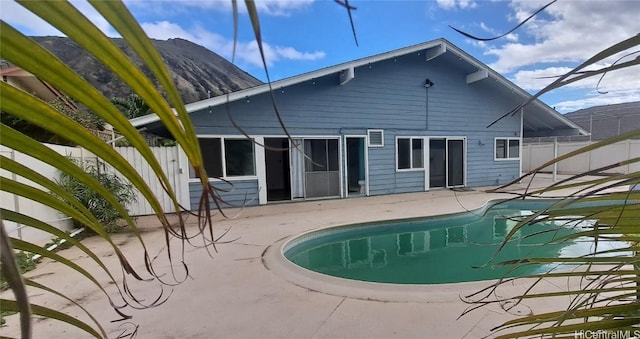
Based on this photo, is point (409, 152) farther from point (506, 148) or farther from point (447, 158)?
point (506, 148)

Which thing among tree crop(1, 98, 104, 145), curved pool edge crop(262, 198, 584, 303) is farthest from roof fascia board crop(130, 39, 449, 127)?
curved pool edge crop(262, 198, 584, 303)

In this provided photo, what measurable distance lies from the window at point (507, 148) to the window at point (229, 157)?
8862 mm

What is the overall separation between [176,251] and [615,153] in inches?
705

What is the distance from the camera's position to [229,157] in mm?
7914

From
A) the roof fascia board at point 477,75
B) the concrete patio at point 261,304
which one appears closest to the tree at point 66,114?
the concrete patio at point 261,304

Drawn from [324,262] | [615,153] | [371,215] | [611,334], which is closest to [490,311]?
[611,334]

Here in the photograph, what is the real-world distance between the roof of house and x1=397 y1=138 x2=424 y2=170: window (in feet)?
8.39

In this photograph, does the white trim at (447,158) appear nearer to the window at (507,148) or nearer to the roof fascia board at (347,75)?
the window at (507,148)

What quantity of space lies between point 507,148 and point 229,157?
983 centimetres

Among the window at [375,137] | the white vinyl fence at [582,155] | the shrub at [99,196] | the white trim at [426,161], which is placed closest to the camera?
the shrub at [99,196]

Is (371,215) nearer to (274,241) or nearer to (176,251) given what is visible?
(274,241)

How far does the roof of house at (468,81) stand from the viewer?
23.6 feet

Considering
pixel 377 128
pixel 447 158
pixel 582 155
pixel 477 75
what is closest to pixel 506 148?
pixel 447 158

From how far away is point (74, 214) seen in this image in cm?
62
